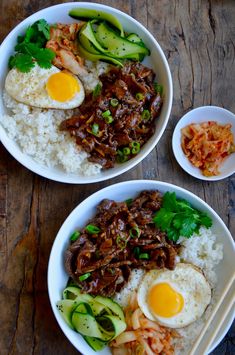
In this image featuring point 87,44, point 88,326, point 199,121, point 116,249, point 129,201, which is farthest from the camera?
point 199,121

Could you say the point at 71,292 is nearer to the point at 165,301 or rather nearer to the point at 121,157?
the point at 165,301

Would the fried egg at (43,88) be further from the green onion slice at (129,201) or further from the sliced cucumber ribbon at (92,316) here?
the sliced cucumber ribbon at (92,316)

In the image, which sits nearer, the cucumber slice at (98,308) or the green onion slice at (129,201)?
the cucumber slice at (98,308)

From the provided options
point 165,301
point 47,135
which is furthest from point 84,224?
point 165,301

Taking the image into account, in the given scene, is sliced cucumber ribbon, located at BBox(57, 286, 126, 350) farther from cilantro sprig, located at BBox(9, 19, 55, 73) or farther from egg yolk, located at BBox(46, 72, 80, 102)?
cilantro sprig, located at BBox(9, 19, 55, 73)

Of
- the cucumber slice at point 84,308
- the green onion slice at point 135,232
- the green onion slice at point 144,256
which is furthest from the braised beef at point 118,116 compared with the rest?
the cucumber slice at point 84,308
